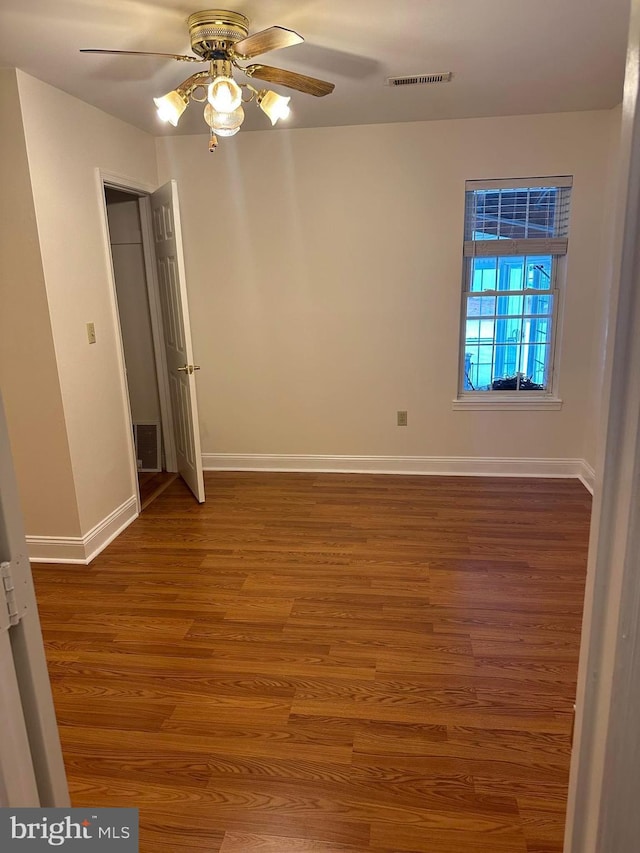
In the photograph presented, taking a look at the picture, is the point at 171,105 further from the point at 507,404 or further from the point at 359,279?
the point at 507,404

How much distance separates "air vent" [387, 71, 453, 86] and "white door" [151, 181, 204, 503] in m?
1.46

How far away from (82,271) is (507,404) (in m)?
3.13

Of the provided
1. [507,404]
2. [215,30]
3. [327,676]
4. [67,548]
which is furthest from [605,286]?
[67,548]

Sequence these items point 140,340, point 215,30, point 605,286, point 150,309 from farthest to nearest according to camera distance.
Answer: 1. point 140,340
2. point 150,309
3. point 605,286
4. point 215,30

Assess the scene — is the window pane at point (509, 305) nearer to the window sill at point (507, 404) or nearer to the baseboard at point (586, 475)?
the window sill at point (507, 404)

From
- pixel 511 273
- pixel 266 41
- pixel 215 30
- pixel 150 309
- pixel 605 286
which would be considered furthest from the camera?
pixel 150 309

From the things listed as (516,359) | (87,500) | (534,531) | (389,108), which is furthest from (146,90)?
(534,531)

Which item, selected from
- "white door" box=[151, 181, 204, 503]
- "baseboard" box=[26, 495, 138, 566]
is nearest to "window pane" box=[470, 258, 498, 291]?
"white door" box=[151, 181, 204, 503]

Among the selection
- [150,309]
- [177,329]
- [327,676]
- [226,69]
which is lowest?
[327,676]

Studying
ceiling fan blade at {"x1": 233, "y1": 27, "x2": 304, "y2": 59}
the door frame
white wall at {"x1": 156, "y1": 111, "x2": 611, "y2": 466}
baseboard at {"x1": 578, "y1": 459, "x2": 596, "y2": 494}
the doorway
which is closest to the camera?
ceiling fan blade at {"x1": 233, "y1": 27, "x2": 304, "y2": 59}

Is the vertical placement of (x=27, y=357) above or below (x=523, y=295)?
below

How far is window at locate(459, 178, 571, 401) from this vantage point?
397cm

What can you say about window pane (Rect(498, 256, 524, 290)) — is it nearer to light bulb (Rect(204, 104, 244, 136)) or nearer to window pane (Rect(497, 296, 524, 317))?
window pane (Rect(497, 296, 524, 317))

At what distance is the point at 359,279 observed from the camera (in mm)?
4164
